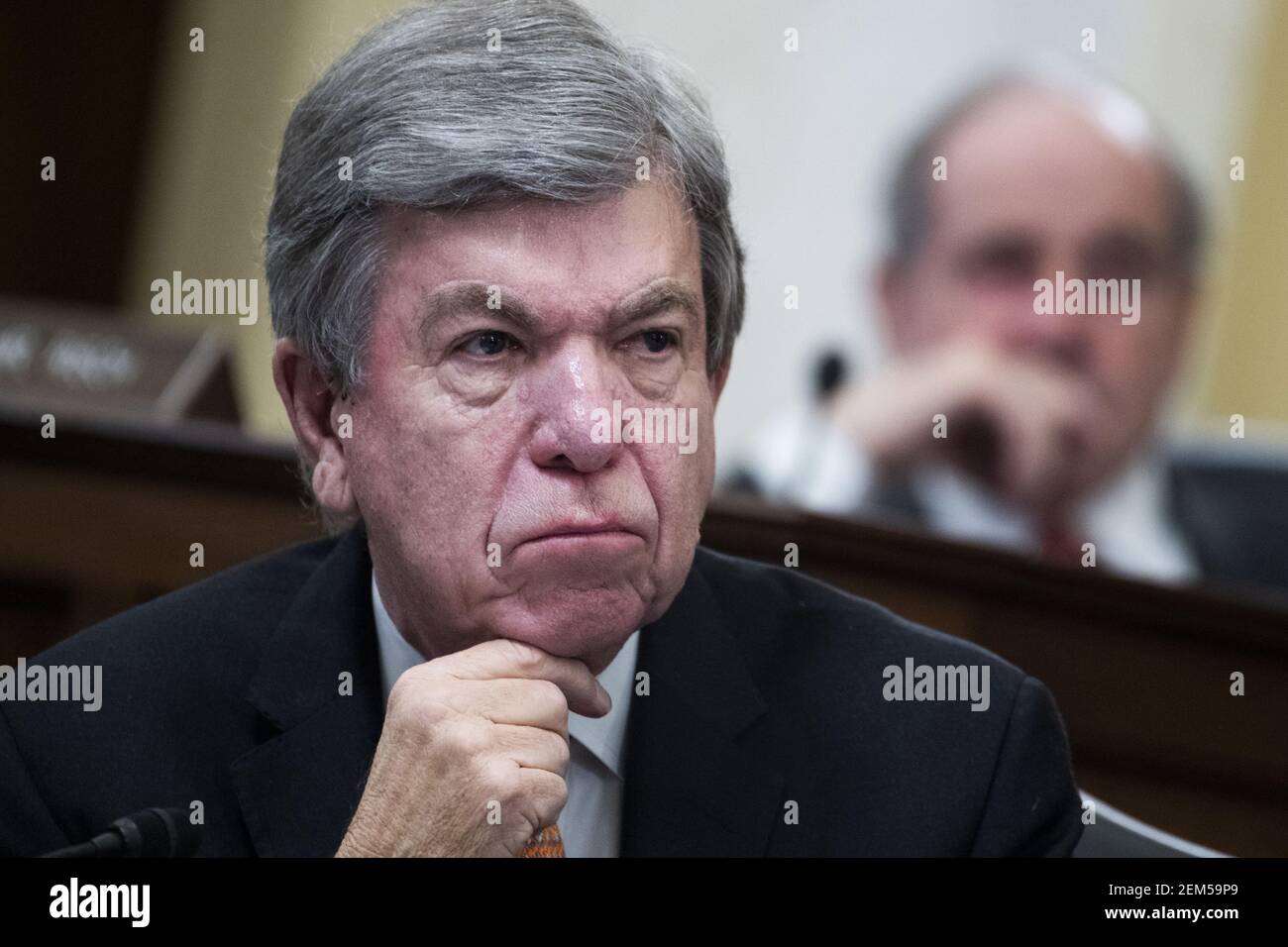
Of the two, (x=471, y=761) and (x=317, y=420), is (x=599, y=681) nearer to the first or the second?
(x=471, y=761)

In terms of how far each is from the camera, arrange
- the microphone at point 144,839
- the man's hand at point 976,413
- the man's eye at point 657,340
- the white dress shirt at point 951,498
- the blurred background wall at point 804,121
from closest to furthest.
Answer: the microphone at point 144,839
the man's eye at point 657,340
the man's hand at point 976,413
the white dress shirt at point 951,498
the blurred background wall at point 804,121

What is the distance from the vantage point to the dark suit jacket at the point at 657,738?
184 centimetres

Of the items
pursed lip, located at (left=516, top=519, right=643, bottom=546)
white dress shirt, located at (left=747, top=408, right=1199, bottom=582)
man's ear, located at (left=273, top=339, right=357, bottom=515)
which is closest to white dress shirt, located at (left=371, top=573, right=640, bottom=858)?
man's ear, located at (left=273, top=339, right=357, bottom=515)

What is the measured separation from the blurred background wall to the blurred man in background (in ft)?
3.96

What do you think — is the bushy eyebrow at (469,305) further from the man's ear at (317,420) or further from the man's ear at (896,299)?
the man's ear at (896,299)

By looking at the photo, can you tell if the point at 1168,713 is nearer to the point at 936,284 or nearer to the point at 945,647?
the point at 945,647

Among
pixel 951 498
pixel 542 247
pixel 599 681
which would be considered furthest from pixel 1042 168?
pixel 542 247

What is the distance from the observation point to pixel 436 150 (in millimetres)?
1678

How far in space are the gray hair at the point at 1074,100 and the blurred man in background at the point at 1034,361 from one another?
1cm

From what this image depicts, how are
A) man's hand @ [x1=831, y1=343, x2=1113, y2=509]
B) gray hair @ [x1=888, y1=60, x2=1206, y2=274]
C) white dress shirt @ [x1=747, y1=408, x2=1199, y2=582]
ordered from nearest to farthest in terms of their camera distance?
1. man's hand @ [x1=831, y1=343, x2=1113, y2=509]
2. white dress shirt @ [x1=747, y1=408, x2=1199, y2=582]
3. gray hair @ [x1=888, y1=60, x2=1206, y2=274]

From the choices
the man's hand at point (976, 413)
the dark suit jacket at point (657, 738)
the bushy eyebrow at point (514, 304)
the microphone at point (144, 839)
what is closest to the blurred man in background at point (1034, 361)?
the man's hand at point (976, 413)

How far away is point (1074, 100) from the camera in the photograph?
494 cm

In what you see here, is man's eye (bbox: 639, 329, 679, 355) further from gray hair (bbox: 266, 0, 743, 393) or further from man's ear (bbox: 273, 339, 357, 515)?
man's ear (bbox: 273, 339, 357, 515)

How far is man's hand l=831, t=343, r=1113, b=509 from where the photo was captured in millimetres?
4184
